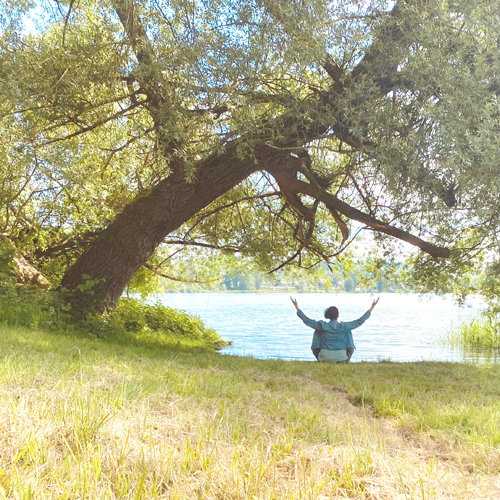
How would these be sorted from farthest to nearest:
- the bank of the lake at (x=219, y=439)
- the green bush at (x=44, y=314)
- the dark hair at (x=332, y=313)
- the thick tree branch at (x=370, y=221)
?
the dark hair at (x=332, y=313)
the thick tree branch at (x=370, y=221)
the green bush at (x=44, y=314)
the bank of the lake at (x=219, y=439)

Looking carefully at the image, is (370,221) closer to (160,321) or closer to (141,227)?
(141,227)

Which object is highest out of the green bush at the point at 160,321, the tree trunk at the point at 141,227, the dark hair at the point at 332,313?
the tree trunk at the point at 141,227

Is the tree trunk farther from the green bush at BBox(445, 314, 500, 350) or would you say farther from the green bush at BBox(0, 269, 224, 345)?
the green bush at BBox(445, 314, 500, 350)

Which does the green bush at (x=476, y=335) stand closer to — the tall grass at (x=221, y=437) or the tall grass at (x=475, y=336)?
the tall grass at (x=475, y=336)

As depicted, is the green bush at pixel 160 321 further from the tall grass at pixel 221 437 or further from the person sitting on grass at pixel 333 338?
the tall grass at pixel 221 437

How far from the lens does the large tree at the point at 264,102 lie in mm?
5641

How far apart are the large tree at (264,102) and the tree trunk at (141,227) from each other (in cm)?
3

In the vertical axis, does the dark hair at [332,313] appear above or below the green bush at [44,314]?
above

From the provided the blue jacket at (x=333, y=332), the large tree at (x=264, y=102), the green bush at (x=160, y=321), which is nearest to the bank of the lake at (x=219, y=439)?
the large tree at (x=264, y=102)

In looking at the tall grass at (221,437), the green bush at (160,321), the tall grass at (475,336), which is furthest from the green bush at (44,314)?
the tall grass at (475,336)

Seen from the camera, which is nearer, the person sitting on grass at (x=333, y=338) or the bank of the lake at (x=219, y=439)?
the bank of the lake at (x=219, y=439)

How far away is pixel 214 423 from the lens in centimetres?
316

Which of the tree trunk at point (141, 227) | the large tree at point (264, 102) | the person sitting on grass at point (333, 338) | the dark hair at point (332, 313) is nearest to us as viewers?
the large tree at point (264, 102)

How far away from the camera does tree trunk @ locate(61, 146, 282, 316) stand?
843 centimetres
